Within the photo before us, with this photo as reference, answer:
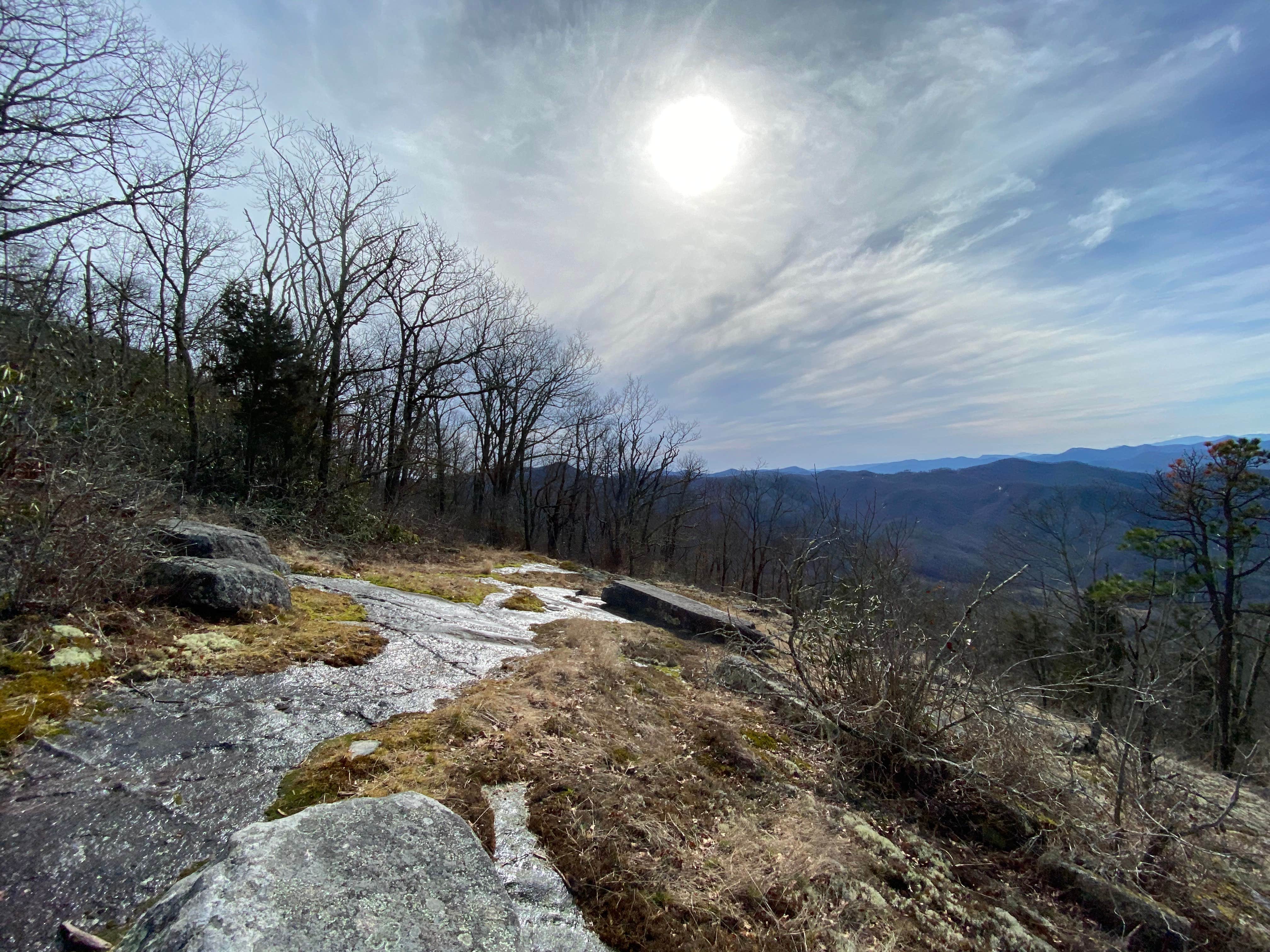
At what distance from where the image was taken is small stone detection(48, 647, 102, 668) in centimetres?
288

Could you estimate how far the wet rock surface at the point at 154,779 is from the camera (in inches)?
67.2

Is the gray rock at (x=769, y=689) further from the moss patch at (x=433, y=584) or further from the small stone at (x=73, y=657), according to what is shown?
the small stone at (x=73, y=657)

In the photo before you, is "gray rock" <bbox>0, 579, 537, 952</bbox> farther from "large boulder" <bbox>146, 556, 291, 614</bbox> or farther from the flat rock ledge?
the flat rock ledge

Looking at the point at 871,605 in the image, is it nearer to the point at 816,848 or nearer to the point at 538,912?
the point at 816,848

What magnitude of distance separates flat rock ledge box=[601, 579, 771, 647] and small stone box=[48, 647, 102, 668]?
257 inches

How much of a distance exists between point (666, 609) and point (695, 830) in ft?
21.5

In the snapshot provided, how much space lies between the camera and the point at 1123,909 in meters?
2.91

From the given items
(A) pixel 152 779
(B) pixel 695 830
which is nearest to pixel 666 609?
(B) pixel 695 830

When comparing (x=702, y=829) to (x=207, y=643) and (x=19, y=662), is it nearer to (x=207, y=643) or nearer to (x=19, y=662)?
(x=207, y=643)

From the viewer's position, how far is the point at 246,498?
33.2 feet

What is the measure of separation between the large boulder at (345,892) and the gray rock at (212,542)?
11.8 feet

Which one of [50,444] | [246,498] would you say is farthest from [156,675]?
[246,498]

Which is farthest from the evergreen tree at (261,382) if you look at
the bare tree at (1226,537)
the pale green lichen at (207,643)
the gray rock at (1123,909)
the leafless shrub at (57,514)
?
the bare tree at (1226,537)

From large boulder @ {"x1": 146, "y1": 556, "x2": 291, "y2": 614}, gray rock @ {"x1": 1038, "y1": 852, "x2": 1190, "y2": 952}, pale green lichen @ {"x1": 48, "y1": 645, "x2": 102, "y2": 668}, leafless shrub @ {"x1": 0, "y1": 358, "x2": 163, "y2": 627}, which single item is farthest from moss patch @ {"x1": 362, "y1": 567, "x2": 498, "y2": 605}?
gray rock @ {"x1": 1038, "y1": 852, "x2": 1190, "y2": 952}
